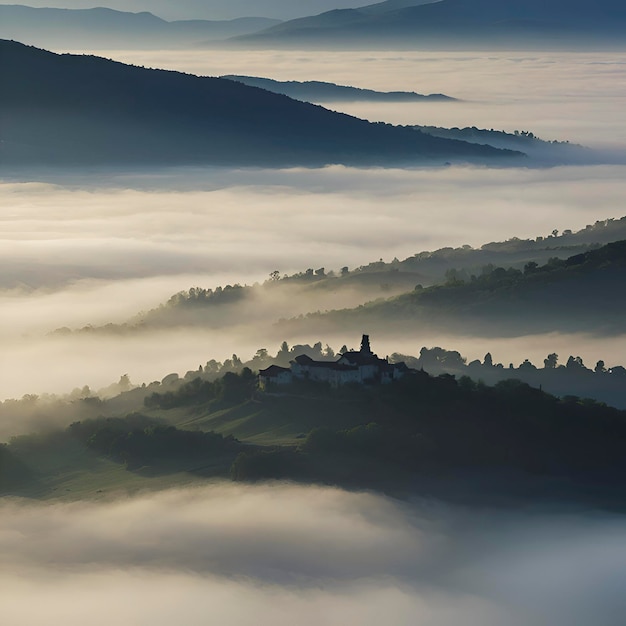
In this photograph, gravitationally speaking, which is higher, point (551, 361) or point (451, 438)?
point (551, 361)

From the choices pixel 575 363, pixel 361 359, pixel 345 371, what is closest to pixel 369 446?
pixel 345 371

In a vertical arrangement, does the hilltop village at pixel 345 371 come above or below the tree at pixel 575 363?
above

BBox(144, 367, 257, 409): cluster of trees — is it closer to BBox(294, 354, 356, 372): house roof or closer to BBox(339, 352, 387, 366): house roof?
BBox(294, 354, 356, 372): house roof

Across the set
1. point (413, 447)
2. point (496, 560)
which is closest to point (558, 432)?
point (413, 447)

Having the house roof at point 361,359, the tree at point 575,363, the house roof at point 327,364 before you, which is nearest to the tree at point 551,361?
the tree at point 575,363

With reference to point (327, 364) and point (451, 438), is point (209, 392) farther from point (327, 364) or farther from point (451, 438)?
point (451, 438)

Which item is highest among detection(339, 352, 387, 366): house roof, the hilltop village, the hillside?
detection(339, 352, 387, 366): house roof

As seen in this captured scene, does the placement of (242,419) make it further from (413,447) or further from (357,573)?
(357,573)

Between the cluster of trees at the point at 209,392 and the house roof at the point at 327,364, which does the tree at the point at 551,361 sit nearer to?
the cluster of trees at the point at 209,392

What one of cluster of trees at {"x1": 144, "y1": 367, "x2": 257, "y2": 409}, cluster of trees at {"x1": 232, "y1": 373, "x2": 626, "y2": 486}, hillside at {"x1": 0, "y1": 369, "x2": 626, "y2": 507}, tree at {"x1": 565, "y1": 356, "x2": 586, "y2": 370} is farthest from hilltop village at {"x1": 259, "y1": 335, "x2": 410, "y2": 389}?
tree at {"x1": 565, "y1": 356, "x2": 586, "y2": 370}
